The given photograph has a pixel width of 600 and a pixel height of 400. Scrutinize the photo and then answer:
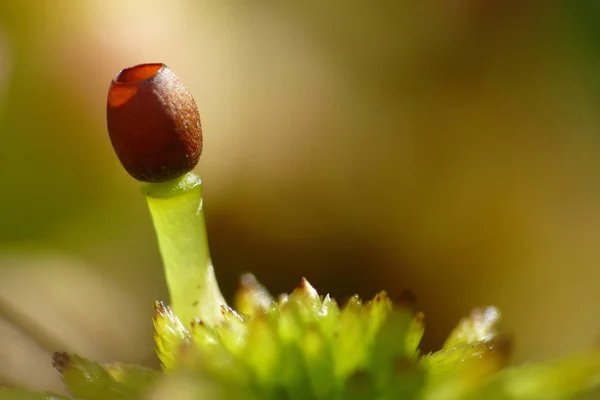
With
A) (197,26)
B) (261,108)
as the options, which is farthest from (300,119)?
(197,26)

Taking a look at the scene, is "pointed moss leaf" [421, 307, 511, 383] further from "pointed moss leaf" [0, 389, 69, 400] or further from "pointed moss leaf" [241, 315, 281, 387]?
"pointed moss leaf" [0, 389, 69, 400]

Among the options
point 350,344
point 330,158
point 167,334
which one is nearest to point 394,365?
point 350,344

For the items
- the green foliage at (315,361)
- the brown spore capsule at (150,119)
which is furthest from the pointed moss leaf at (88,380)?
the brown spore capsule at (150,119)

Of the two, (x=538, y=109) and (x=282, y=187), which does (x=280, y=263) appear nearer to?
(x=282, y=187)

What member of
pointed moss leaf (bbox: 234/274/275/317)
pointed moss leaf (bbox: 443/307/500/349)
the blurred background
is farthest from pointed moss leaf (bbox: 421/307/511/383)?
the blurred background

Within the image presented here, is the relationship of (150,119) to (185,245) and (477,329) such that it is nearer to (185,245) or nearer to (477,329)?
(185,245)
